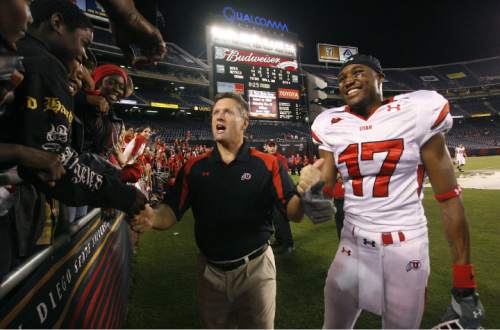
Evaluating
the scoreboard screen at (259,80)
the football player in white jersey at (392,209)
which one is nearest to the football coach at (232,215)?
the football player in white jersey at (392,209)

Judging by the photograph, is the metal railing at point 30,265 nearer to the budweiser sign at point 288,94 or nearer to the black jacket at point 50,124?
the black jacket at point 50,124

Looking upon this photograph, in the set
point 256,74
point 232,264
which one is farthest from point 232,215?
→ point 256,74

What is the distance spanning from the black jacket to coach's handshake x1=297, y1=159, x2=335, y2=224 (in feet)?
3.55

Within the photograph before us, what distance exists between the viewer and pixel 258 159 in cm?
231

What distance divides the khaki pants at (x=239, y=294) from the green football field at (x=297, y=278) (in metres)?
1.20

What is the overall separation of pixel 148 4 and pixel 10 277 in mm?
2151

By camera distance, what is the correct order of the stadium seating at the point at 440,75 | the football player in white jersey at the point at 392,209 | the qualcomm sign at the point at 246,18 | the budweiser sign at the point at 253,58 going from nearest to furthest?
the football player in white jersey at the point at 392,209 < the budweiser sign at the point at 253,58 < the qualcomm sign at the point at 246,18 < the stadium seating at the point at 440,75

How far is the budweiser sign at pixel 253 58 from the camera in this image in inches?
709

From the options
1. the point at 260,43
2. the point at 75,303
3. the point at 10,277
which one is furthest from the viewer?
the point at 260,43

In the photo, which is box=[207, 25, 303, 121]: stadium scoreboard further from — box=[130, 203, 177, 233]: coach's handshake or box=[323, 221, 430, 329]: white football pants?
box=[323, 221, 430, 329]: white football pants

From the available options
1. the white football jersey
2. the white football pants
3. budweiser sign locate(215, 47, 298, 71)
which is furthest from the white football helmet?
budweiser sign locate(215, 47, 298, 71)

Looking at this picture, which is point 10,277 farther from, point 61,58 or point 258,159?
point 258,159

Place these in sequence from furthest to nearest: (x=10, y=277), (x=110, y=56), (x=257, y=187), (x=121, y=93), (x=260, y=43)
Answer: (x=110, y=56) < (x=260, y=43) < (x=121, y=93) < (x=257, y=187) < (x=10, y=277)

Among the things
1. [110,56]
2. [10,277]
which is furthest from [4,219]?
[110,56]
